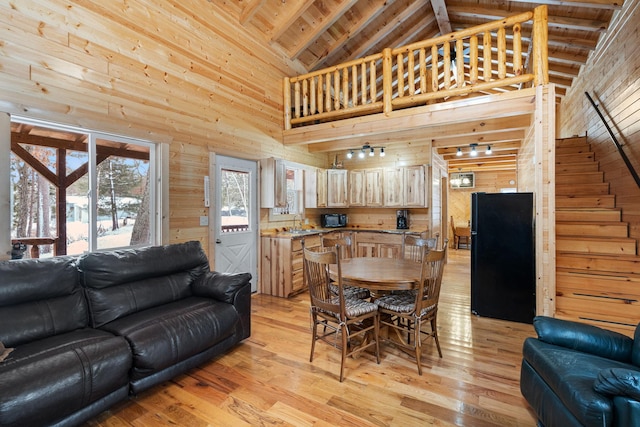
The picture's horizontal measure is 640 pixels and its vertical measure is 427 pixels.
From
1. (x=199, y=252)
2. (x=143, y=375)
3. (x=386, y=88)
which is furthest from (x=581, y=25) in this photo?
(x=143, y=375)

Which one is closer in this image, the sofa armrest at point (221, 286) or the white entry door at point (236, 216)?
the sofa armrest at point (221, 286)

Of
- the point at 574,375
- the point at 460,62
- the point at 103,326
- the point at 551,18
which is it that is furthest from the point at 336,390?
the point at 551,18

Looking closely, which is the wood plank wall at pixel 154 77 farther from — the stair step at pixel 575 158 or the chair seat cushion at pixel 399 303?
the stair step at pixel 575 158

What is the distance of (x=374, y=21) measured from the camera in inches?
202

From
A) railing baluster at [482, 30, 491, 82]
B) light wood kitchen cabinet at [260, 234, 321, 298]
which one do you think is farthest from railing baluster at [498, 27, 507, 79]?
light wood kitchen cabinet at [260, 234, 321, 298]

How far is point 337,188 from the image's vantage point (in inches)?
245

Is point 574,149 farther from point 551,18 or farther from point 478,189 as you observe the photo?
point 478,189

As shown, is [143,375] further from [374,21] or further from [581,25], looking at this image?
[581,25]

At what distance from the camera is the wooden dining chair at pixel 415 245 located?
11.2 ft

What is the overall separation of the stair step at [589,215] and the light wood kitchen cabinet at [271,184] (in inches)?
159

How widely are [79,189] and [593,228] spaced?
5866mm

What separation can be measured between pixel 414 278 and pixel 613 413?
54.4 inches

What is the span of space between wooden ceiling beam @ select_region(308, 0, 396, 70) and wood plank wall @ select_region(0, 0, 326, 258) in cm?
104

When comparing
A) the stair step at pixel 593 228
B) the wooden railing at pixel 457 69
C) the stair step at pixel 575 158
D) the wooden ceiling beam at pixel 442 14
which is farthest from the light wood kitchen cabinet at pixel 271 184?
the stair step at pixel 575 158
